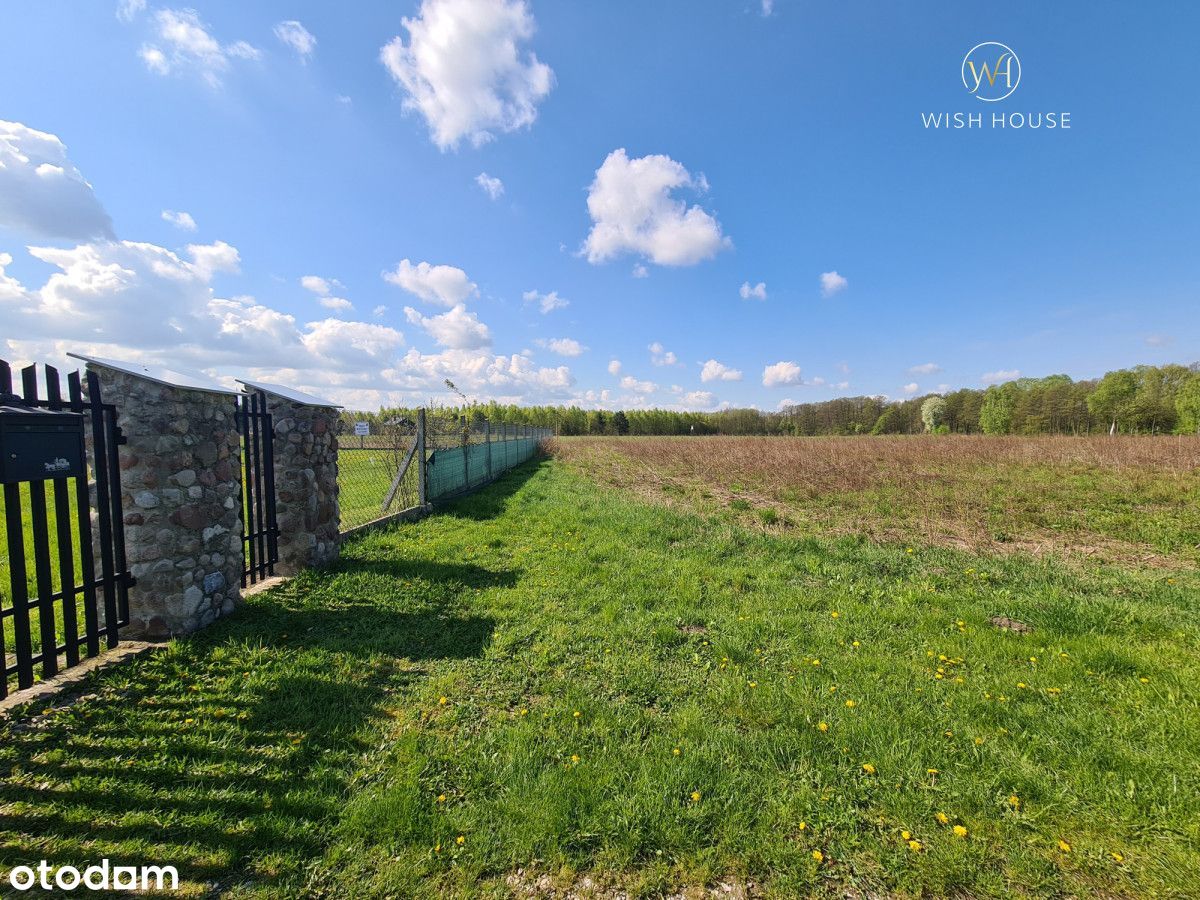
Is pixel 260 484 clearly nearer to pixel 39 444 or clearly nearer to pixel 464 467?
pixel 39 444

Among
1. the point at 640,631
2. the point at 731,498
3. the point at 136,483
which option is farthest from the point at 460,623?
the point at 731,498

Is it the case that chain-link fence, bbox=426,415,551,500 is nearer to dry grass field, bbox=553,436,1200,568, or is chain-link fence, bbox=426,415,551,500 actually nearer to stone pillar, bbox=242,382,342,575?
stone pillar, bbox=242,382,342,575

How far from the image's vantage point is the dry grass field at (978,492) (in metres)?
7.34

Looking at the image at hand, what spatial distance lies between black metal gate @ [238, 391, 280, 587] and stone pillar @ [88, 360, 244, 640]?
1006 millimetres

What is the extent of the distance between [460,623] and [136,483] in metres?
2.88

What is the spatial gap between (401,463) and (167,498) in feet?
16.7

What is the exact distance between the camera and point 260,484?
521cm

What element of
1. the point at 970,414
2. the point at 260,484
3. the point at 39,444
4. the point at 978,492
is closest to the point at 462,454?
the point at 260,484

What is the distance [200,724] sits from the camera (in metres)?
2.75

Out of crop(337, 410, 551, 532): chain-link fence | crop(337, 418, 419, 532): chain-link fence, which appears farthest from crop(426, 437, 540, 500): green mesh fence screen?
crop(337, 418, 419, 532): chain-link fence

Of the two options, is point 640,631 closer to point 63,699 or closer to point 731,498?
point 63,699

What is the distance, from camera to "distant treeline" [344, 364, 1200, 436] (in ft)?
115

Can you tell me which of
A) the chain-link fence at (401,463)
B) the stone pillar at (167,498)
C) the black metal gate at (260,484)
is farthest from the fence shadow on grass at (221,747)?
the chain-link fence at (401,463)

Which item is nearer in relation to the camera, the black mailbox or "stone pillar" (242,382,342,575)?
the black mailbox
